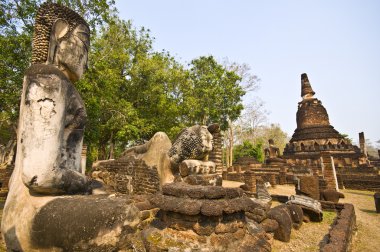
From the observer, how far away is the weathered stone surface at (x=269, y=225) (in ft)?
13.3

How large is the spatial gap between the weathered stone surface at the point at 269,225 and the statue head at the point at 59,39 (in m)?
3.97

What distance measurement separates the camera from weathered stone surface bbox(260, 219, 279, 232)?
160 inches

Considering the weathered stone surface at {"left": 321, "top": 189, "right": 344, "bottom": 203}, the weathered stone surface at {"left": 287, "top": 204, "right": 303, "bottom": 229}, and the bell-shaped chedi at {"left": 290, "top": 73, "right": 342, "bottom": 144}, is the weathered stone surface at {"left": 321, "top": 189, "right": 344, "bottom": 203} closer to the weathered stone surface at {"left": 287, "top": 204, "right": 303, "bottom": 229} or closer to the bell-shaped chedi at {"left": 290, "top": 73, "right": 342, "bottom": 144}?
the weathered stone surface at {"left": 287, "top": 204, "right": 303, "bottom": 229}

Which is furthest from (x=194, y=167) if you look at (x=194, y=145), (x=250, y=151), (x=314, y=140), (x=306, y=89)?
(x=250, y=151)

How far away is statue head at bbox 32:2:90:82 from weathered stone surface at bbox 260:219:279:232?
3.97m

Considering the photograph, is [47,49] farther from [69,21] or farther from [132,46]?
[132,46]

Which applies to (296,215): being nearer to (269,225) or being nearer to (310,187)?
(269,225)

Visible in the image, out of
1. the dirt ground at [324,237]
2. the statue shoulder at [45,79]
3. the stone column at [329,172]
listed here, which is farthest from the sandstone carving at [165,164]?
the stone column at [329,172]

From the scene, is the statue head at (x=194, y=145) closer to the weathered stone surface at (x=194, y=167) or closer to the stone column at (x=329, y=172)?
the weathered stone surface at (x=194, y=167)

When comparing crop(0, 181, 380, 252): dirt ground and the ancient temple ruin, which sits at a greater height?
the ancient temple ruin

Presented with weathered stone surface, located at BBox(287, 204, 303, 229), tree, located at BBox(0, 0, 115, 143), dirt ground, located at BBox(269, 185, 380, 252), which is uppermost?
tree, located at BBox(0, 0, 115, 143)

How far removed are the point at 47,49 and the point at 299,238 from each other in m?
5.17

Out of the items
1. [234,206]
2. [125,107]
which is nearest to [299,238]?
[234,206]

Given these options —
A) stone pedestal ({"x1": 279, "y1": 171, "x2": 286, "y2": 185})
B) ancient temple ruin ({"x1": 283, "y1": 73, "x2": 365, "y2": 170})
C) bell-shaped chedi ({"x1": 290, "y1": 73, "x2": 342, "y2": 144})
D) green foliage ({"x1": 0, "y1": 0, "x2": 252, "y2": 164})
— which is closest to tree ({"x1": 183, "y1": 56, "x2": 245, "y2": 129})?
green foliage ({"x1": 0, "y1": 0, "x2": 252, "y2": 164})
